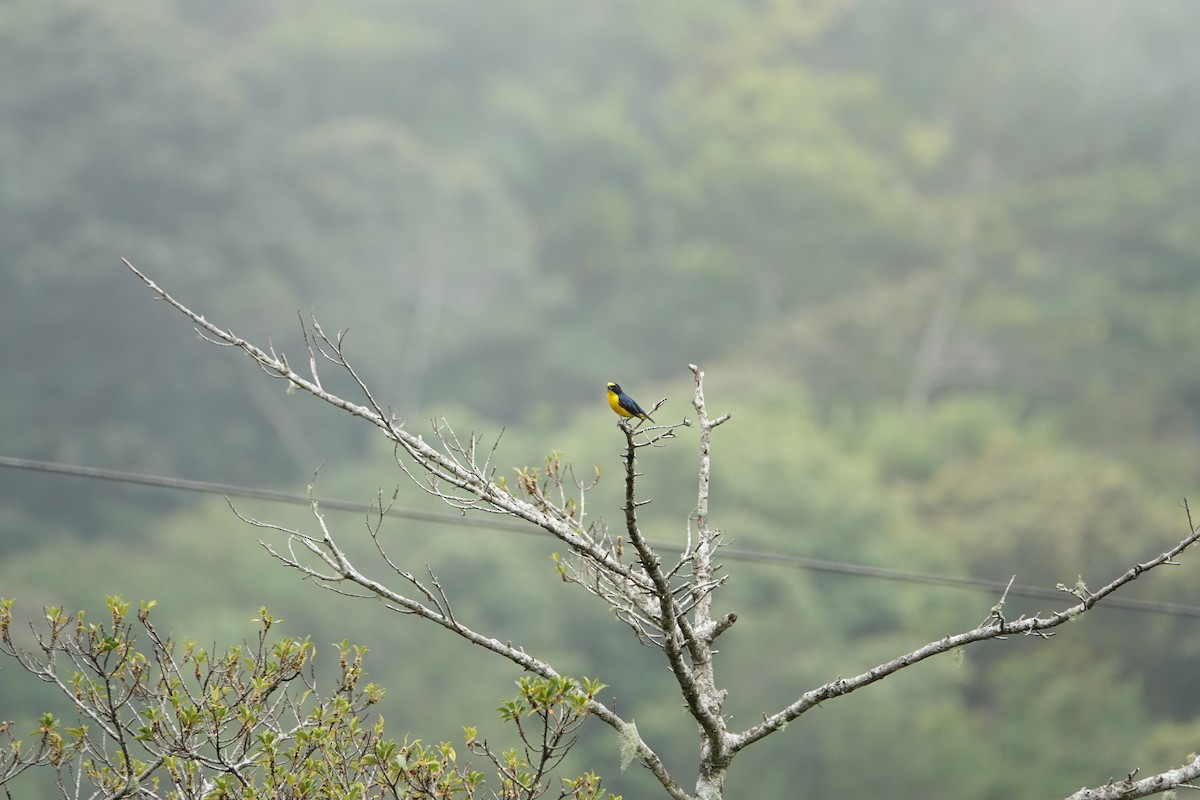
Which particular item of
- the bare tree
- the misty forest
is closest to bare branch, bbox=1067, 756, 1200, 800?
the bare tree

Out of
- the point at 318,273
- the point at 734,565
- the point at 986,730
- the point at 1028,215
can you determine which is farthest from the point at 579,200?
the point at 986,730

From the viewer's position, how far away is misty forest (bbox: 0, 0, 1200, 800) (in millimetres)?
31484

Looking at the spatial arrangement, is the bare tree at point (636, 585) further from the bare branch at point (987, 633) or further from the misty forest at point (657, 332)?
the misty forest at point (657, 332)

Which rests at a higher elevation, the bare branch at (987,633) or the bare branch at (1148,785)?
the bare branch at (987,633)

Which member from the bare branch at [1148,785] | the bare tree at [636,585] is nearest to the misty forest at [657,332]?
the bare tree at [636,585]

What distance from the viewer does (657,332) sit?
51031mm

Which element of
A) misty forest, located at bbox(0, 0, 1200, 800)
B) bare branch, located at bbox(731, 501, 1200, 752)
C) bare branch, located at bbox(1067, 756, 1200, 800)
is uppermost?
misty forest, located at bbox(0, 0, 1200, 800)

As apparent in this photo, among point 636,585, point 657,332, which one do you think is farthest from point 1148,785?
point 657,332

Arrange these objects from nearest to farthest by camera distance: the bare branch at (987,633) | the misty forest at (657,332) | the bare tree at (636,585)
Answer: the bare branch at (987,633), the bare tree at (636,585), the misty forest at (657,332)

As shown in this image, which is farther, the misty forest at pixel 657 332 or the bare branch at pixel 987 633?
the misty forest at pixel 657 332

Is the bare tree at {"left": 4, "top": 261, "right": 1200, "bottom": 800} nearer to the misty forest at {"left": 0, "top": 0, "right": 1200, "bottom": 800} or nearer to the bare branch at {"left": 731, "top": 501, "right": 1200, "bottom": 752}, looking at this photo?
the bare branch at {"left": 731, "top": 501, "right": 1200, "bottom": 752}

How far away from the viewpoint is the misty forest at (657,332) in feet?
103

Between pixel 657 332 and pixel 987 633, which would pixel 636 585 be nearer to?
pixel 987 633

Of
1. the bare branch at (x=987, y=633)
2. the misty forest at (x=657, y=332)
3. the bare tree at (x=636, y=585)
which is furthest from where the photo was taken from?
the misty forest at (x=657, y=332)
